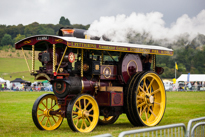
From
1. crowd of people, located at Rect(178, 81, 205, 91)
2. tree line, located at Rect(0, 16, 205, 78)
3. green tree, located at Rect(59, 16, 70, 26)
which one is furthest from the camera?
green tree, located at Rect(59, 16, 70, 26)

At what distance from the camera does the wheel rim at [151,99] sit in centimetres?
1185

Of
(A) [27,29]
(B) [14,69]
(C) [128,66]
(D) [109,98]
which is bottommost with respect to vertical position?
(B) [14,69]

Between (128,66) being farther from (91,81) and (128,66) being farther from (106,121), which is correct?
(106,121)

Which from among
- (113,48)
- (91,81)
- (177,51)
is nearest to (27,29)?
(177,51)

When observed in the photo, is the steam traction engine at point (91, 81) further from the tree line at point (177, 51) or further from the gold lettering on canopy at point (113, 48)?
the tree line at point (177, 51)

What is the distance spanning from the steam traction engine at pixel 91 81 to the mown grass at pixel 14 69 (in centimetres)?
6733

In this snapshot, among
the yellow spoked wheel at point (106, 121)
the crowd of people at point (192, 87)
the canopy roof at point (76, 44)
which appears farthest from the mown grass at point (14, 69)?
the canopy roof at point (76, 44)

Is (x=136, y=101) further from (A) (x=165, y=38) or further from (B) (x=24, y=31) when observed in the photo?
(B) (x=24, y=31)

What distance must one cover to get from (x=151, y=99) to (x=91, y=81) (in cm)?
231

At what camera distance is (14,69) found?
88.7 m

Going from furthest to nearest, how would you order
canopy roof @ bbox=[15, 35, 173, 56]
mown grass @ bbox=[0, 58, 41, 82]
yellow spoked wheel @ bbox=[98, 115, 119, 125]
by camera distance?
mown grass @ bbox=[0, 58, 41, 82], yellow spoked wheel @ bbox=[98, 115, 119, 125], canopy roof @ bbox=[15, 35, 173, 56]

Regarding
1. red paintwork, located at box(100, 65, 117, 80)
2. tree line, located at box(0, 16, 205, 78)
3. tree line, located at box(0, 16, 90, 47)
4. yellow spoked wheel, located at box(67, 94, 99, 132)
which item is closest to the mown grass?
tree line, located at box(0, 16, 205, 78)

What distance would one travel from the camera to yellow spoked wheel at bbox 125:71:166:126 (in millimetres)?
11302

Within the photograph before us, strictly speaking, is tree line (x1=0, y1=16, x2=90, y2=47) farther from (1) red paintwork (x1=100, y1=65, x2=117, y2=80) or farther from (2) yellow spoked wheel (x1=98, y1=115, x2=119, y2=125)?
(1) red paintwork (x1=100, y1=65, x2=117, y2=80)
